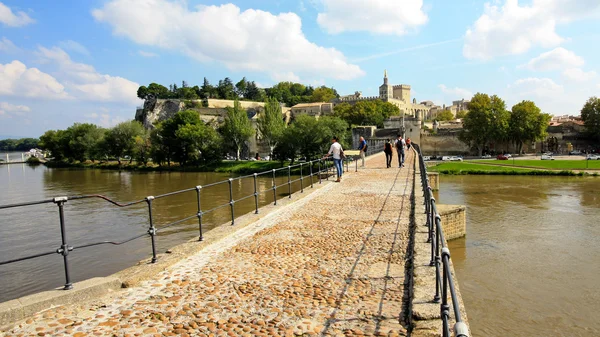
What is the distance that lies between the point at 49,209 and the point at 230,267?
22327mm

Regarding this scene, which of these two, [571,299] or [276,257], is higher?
[276,257]

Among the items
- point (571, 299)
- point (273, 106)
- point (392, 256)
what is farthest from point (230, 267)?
point (273, 106)

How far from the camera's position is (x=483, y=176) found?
142 feet

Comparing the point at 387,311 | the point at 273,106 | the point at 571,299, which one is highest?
Result: the point at 273,106

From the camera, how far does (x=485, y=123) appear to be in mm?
62875

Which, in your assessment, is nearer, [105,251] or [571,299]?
[571,299]

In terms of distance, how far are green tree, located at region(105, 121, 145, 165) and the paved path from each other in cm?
6178

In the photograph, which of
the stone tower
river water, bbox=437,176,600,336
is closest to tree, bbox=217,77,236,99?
the stone tower

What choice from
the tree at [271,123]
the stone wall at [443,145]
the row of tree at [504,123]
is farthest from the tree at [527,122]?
the tree at [271,123]

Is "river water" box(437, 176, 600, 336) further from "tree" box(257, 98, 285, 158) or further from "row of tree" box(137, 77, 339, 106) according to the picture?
"row of tree" box(137, 77, 339, 106)

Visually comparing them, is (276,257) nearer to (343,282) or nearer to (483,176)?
(343,282)

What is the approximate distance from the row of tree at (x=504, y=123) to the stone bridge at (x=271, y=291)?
61.1 m

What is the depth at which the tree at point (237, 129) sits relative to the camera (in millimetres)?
59125

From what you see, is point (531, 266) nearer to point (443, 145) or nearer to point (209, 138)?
point (209, 138)
